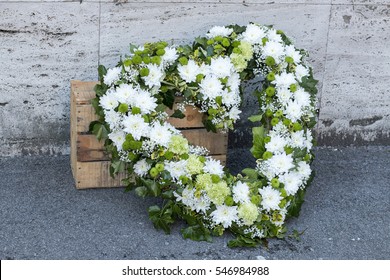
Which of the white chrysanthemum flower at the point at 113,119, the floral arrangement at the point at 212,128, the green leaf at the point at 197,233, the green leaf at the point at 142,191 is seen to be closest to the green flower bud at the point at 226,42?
the floral arrangement at the point at 212,128

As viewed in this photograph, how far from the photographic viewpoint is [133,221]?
195 inches

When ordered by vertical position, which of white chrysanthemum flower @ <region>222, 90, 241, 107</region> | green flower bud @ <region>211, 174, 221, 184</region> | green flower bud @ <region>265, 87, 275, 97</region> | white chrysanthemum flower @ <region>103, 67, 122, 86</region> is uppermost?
white chrysanthemum flower @ <region>103, 67, 122, 86</region>

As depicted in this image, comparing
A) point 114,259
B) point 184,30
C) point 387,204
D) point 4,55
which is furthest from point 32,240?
point 387,204

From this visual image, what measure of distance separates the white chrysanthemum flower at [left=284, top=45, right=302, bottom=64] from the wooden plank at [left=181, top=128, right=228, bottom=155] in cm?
67

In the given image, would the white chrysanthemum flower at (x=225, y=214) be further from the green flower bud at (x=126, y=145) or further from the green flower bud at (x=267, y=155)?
the green flower bud at (x=126, y=145)

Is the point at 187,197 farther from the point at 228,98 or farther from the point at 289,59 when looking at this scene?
the point at 289,59

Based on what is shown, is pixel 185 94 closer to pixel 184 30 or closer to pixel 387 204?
pixel 184 30

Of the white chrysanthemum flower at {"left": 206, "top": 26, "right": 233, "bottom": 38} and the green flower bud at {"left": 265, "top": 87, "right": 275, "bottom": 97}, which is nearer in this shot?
the green flower bud at {"left": 265, "top": 87, "right": 275, "bottom": 97}

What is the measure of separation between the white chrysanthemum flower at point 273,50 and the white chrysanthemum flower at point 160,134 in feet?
2.66

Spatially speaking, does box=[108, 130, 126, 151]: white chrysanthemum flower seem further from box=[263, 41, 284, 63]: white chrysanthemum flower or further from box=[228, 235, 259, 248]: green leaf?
box=[263, 41, 284, 63]: white chrysanthemum flower

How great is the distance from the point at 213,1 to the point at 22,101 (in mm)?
1413

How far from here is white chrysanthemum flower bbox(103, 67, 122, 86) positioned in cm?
495

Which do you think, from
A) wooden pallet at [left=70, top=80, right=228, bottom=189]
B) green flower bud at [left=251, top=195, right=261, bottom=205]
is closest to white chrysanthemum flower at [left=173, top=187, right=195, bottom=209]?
green flower bud at [left=251, top=195, right=261, bottom=205]

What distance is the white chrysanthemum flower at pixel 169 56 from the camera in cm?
501
